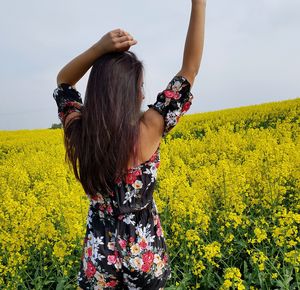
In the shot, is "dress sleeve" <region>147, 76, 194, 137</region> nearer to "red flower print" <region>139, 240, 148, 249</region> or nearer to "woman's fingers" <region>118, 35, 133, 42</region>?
"woman's fingers" <region>118, 35, 133, 42</region>

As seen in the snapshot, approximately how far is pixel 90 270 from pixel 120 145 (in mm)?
576

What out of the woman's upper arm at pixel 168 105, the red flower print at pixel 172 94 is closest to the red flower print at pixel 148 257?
the woman's upper arm at pixel 168 105

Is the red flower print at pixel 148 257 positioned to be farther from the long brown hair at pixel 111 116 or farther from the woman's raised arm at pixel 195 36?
the woman's raised arm at pixel 195 36

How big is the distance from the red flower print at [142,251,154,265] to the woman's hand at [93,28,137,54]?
32.0 inches

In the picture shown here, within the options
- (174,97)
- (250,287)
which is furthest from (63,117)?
(250,287)

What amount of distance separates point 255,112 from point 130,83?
12.2 m

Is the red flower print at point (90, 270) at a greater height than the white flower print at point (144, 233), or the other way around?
the white flower print at point (144, 233)

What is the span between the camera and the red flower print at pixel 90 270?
1797 mm

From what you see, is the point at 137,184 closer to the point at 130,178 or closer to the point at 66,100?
the point at 130,178

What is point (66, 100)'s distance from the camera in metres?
1.86

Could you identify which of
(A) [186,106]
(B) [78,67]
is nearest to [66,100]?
(B) [78,67]

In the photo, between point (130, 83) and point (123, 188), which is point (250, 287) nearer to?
point (123, 188)

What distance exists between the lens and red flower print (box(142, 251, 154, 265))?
5.77 ft

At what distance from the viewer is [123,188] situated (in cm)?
173
